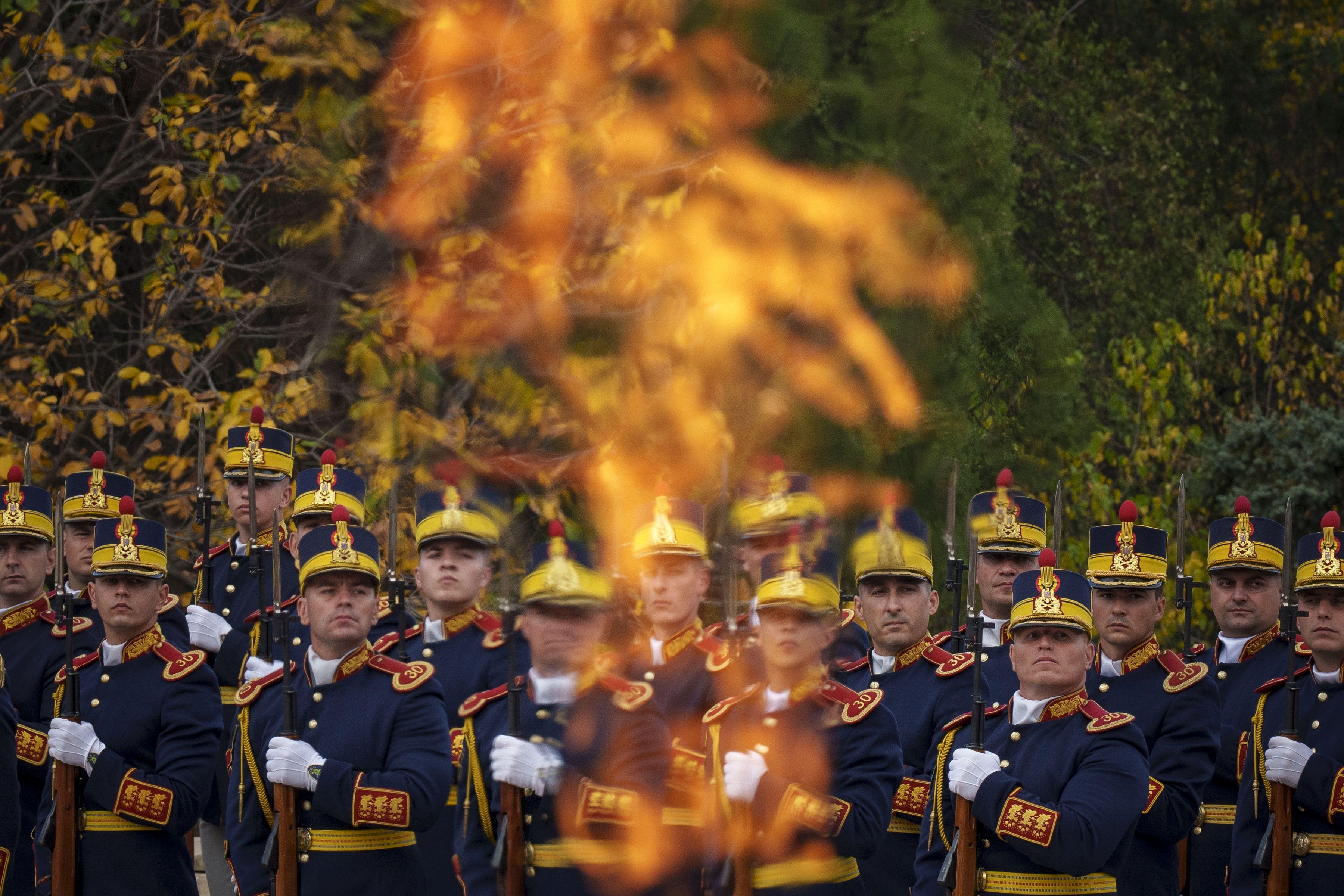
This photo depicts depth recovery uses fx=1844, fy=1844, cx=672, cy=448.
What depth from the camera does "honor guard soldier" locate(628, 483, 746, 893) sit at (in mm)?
5594

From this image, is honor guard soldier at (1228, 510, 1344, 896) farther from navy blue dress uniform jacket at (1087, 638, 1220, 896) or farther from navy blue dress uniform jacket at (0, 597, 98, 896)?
navy blue dress uniform jacket at (0, 597, 98, 896)

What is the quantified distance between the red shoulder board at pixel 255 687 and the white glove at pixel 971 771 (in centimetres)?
209

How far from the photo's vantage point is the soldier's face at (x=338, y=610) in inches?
226

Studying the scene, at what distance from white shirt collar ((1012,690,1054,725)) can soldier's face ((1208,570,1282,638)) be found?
2.42 metres

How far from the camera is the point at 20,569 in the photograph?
768 centimetres

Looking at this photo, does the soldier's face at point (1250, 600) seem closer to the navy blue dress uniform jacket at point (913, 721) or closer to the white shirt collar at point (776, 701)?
the navy blue dress uniform jacket at point (913, 721)

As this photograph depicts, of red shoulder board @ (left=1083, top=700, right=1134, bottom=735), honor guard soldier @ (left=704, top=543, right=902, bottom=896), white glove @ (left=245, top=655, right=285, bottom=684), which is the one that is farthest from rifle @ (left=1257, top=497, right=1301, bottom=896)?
white glove @ (left=245, top=655, right=285, bottom=684)

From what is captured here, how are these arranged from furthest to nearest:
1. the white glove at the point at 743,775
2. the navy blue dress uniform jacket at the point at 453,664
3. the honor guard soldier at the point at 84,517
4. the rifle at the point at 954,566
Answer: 1. the honor guard soldier at the point at 84,517
2. the rifle at the point at 954,566
3. the navy blue dress uniform jacket at the point at 453,664
4. the white glove at the point at 743,775

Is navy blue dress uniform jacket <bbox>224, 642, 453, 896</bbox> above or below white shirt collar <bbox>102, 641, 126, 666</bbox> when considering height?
below

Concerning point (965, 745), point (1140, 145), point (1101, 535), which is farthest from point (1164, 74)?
point (965, 745)

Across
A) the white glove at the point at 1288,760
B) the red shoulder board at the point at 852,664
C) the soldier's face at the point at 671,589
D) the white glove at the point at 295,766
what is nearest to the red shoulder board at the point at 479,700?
the white glove at the point at 295,766

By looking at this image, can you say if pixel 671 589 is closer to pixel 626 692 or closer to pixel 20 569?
pixel 626 692

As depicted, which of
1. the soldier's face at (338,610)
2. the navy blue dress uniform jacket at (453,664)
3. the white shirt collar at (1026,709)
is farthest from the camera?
the navy blue dress uniform jacket at (453,664)

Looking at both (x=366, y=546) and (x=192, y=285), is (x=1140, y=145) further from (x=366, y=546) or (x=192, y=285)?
(x=366, y=546)
